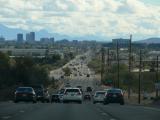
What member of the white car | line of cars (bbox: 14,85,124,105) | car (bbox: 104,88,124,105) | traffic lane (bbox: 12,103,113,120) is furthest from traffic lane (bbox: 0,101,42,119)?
the white car

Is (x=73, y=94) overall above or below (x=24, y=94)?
below

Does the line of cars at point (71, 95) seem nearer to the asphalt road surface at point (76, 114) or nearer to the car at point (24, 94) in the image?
the car at point (24, 94)

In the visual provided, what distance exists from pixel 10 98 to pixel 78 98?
1955 cm

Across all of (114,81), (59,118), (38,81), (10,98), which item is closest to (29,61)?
(38,81)

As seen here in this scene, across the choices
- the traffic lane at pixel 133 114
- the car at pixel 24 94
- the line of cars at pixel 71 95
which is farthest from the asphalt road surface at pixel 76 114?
the line of cars at pixel 71 95

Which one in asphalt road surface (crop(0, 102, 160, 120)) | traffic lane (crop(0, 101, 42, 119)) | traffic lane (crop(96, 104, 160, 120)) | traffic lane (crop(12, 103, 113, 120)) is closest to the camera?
traffic lane (crop(12, 103, 113, 120))

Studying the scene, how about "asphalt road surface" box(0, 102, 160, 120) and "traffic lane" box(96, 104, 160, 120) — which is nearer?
"asphalt road surface" box(0, 102, 160, 120)

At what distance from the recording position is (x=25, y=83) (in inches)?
4518

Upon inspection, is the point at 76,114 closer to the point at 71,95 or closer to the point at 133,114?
the point at 133,114

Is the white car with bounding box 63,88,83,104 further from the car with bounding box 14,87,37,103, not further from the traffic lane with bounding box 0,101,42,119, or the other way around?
the traffic lane with bounding box 0,101,42,119

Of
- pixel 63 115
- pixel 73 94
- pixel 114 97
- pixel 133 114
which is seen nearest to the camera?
A: pixel 63 115

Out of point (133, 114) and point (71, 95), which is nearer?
point (133, 114)

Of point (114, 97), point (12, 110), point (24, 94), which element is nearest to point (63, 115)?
point (12, 110)

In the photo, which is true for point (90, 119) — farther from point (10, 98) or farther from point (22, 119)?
point (10, 98)
